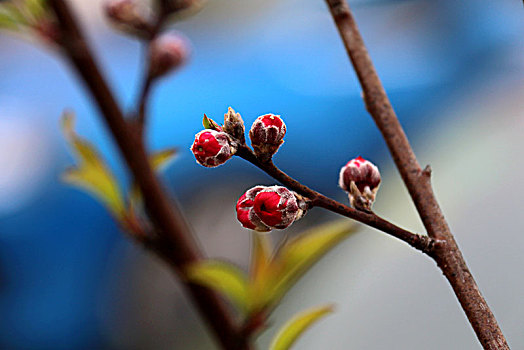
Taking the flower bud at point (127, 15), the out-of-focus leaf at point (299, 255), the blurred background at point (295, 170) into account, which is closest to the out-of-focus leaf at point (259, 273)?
the out-of-focus leaf at point (299, 255)

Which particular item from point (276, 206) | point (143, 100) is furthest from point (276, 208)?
point (143, 100)

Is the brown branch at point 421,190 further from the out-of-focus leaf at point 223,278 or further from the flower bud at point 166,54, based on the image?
the flower bud at point 166,54

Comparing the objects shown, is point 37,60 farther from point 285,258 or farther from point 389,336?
point 285,258

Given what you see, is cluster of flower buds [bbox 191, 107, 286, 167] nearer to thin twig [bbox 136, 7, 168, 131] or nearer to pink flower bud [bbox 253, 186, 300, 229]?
pink flower bud [bbox 253, 186, 300, 229]

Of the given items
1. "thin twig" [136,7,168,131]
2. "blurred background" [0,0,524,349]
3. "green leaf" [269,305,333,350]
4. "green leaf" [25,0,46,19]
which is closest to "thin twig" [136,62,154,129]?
"thin twig" [136,7,168,131]

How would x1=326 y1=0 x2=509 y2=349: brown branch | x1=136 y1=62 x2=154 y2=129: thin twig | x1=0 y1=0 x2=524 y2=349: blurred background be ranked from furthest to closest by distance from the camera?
x1=0 y1=0 x2=524 y2=349: blurred background < x1=136 y1=62 x2=154 y2=129: thin twig < x1=326 y1=0 x2=509 y2=349: brown branch
